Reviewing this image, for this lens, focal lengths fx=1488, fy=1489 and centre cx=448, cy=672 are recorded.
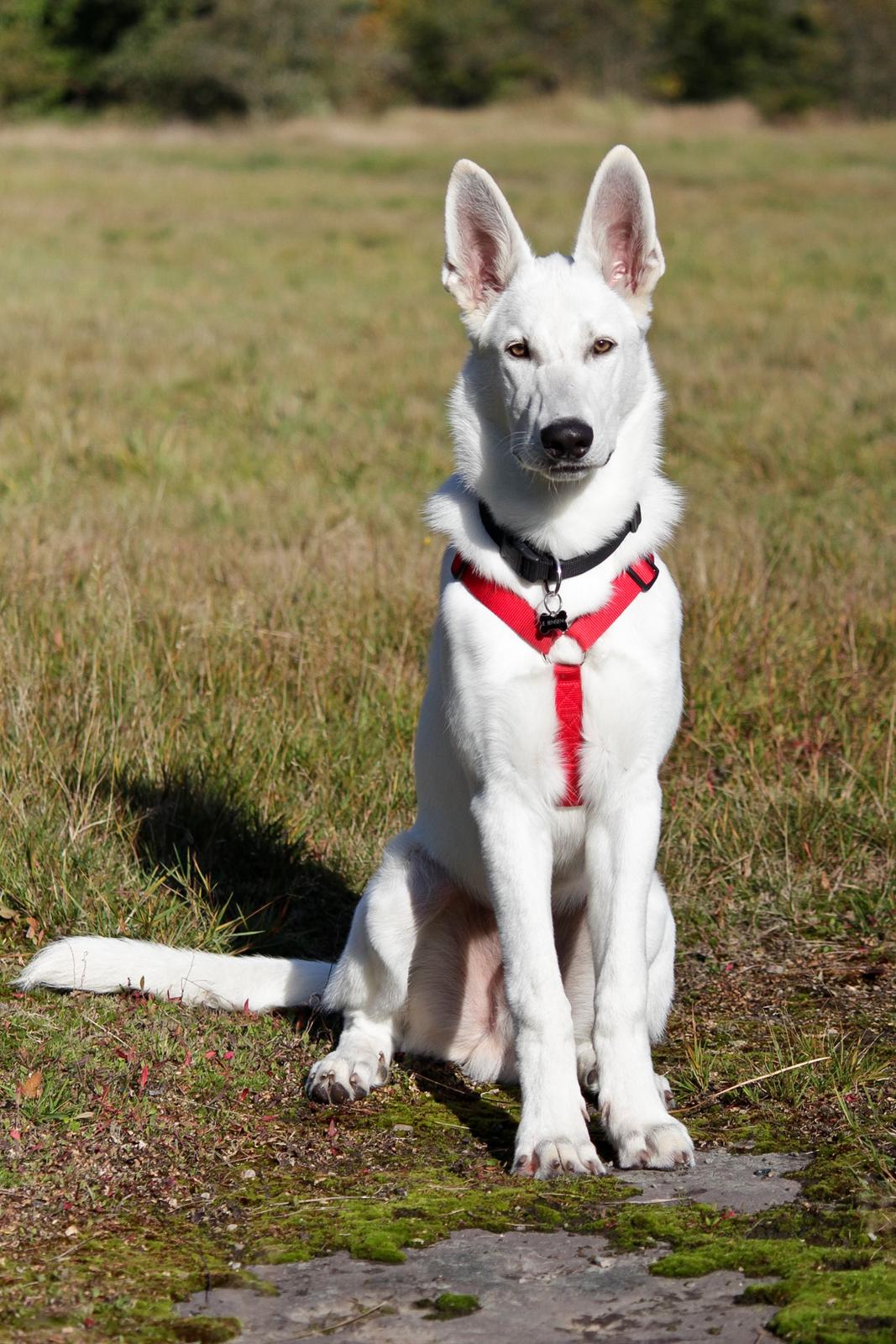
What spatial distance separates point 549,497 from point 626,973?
3.40 ft

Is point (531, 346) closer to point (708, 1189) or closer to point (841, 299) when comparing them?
point (708, 1189)

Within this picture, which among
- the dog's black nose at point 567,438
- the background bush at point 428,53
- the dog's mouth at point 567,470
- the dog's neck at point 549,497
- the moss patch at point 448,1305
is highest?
the background bush at point 428,53

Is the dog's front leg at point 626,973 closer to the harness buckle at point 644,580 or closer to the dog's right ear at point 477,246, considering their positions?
the harness buckle at point 644,580

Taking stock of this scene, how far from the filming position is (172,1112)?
3062 millimetres

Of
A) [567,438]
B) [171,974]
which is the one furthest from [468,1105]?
[567,438]

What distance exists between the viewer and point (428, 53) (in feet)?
194

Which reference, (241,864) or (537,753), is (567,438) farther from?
(241,864)

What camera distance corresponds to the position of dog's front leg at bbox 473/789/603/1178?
288cm

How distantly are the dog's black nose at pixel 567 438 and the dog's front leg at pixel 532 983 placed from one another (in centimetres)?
70

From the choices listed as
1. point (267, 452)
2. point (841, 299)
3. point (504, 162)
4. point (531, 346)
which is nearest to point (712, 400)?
point (267, 452)

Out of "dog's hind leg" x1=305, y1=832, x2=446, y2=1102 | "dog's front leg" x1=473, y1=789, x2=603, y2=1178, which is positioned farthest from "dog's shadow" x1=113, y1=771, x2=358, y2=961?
"dog's front leg" x1=473, y1=789, x2=603, y2=1178

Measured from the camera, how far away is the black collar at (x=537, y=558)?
10.4ft

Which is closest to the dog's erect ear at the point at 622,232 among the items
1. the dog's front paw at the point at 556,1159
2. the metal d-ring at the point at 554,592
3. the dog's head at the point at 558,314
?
the dog's head at the point at 558,314

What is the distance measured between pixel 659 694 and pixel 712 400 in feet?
24.8
